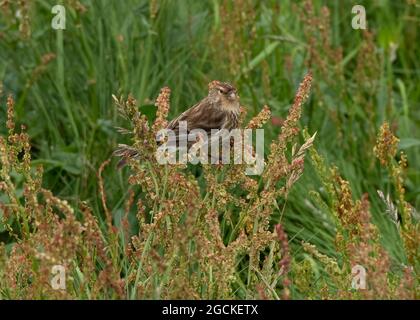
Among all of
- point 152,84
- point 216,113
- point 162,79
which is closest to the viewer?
point 216,113

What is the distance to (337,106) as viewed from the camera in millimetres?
4781

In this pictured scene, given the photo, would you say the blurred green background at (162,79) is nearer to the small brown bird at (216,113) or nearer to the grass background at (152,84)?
the grass background at (152,84)

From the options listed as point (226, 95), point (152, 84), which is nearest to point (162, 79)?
point (152, 84)

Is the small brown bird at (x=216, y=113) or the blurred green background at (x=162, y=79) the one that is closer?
the small brown bird at (x=216, y=113)

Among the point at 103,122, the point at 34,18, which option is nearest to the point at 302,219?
the point at 103,122

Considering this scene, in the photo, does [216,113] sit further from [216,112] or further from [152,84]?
[152,84]

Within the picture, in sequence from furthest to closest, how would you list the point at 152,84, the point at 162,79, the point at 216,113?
the point at 162,79 < the point at 152,84 < the point at 216,113

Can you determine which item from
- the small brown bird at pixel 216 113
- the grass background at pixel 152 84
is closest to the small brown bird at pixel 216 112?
the small brown bird at pixel 216 113

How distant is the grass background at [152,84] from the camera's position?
4496 millimetres

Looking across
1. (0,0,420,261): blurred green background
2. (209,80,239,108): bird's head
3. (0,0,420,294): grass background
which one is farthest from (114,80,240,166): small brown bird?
(0,0,420,261): blurred green background

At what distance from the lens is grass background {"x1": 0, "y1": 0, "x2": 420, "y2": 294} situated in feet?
14.8

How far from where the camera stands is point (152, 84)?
4.71m

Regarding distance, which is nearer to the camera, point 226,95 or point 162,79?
point 226,95

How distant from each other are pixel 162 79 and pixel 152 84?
0.11m
